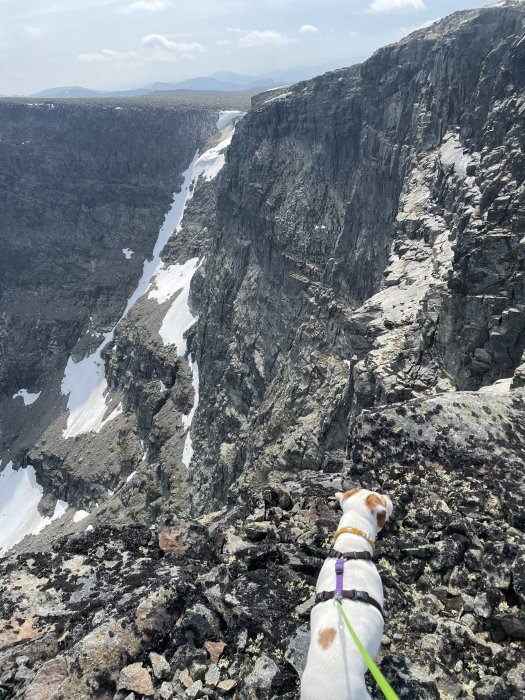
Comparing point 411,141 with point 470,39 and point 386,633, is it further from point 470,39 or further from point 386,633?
point 386,633

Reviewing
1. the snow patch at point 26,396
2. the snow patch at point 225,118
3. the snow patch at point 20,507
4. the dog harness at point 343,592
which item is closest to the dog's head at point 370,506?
the dog harness at point 343,592

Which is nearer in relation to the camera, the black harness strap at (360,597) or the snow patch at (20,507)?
Result: the black harness strap at (360,597)

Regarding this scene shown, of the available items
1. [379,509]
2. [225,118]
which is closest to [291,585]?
[379,509]

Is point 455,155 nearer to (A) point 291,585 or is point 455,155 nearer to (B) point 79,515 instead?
(A) point 291,585

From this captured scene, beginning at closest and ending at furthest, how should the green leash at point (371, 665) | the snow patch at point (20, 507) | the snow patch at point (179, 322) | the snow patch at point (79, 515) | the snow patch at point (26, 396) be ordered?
1. the green leash at point (371, 665)
2. the snow patch at point (79, 515)
3. the snow patch at point (20, 507)
4. the snow patch at point (179, 322)
5. the snow patch at point (26, 396)

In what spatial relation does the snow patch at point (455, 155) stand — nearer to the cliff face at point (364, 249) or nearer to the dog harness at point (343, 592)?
the cliff face at point (364, 249)

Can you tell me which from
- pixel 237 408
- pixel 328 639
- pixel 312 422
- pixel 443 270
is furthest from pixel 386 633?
pixel 237 408
